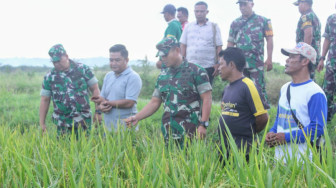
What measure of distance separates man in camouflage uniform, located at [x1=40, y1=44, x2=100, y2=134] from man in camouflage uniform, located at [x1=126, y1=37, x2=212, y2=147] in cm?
119

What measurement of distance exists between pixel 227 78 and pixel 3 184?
6.75ft

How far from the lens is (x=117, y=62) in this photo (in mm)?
4289

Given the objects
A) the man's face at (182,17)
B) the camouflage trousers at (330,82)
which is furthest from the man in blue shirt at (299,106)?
the man's face at (182,17)

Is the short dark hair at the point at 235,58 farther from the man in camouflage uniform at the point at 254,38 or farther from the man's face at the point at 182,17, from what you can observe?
the man's face at the point at 182,17

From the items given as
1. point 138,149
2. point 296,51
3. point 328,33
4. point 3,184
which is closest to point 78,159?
point 3,184

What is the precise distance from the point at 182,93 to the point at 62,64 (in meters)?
1.70

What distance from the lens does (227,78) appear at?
3.34m

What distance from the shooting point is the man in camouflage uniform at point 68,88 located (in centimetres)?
454

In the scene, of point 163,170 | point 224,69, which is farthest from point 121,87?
point 163,170

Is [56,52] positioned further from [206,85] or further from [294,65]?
[294,65]

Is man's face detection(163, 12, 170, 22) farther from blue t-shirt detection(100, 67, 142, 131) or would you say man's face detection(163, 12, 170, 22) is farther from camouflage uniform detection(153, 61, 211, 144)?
camouflage uniform detection(153, 61, 211, 144)

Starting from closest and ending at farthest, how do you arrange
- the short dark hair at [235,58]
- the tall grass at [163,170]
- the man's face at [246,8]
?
the tall grass at [163,170] → the short dark hair at [235,58] → the man's face at [246,8]

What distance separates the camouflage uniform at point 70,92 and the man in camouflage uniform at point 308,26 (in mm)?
3281

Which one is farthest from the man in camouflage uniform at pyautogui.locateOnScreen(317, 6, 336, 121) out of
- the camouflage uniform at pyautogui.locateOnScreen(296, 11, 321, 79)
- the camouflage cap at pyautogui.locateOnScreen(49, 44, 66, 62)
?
the camouflage cap at pyautogui.locateOnScreen(49, 44, 66, 62)
